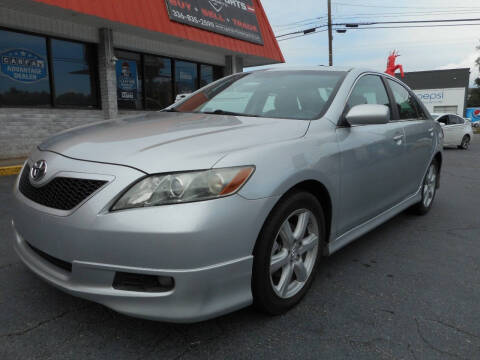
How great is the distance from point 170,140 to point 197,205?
48 cm

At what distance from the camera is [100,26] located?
9461mm

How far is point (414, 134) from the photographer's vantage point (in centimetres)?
367

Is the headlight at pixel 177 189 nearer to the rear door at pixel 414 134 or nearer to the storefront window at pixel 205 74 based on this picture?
the rear door at pixel 414 134

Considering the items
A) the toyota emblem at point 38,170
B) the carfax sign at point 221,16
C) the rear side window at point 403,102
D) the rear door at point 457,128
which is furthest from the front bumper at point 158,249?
the rear door at point 457,128

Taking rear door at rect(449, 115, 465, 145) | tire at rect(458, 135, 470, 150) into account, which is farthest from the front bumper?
tire at rect(458, 135, 470, 150)

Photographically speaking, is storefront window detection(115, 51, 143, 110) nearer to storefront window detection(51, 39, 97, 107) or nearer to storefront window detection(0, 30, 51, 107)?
storefront window detection(51, 39, 97, 107)

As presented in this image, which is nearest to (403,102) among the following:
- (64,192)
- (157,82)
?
(64,192)

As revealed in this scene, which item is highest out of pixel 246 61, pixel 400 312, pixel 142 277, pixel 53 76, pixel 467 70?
pixel 467 70

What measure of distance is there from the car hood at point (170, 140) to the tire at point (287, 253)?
16.0 inches

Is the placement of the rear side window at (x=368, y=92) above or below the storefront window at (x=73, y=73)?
below

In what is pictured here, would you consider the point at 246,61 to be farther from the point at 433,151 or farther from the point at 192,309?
the point at 192,309

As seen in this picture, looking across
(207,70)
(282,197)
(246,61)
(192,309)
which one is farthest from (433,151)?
(246,61)

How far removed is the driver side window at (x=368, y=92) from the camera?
9.52 feet

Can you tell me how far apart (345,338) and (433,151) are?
3006 mm
